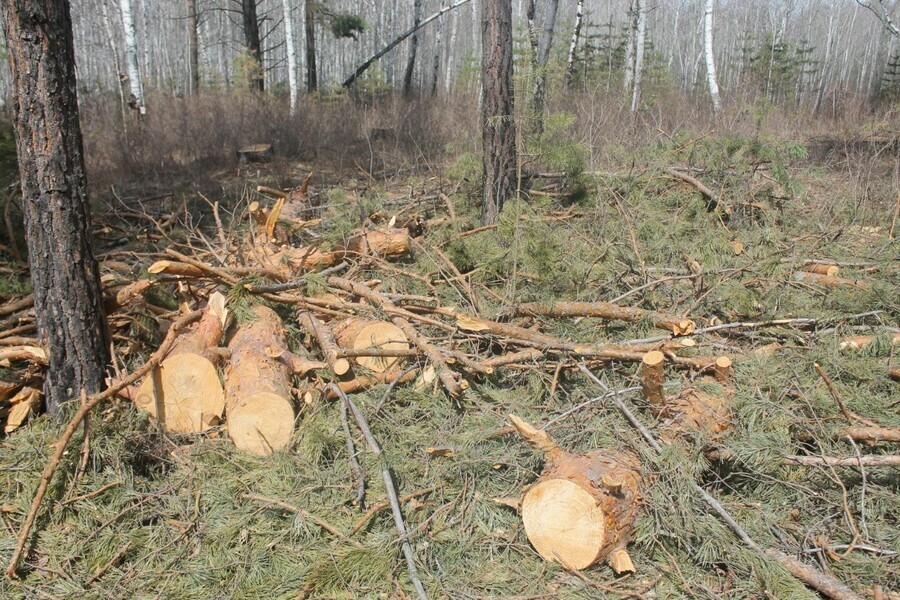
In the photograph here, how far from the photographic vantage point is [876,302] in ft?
12.7

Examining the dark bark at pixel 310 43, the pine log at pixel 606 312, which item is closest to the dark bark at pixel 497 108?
the pine log at pixel 606 312

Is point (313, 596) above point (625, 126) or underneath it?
underneath

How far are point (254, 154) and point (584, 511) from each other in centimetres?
812

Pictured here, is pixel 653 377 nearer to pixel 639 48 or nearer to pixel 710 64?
pixel 639 48

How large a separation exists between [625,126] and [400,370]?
608 centimetres

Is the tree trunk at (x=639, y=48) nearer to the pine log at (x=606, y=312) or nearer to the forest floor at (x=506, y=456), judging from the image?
the forest floor at (x=506, y=456)

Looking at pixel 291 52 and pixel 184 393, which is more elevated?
pixel 291 52

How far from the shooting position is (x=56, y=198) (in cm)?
306

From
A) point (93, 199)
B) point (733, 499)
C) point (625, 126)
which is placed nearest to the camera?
point (733, 499)

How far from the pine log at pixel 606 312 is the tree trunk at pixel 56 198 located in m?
2.34

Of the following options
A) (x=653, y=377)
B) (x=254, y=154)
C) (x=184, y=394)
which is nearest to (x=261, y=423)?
(x=184, y=394)

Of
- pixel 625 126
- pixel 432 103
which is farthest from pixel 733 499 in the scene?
pixel 432 103

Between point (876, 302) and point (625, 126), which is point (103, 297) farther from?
point (625, 126)

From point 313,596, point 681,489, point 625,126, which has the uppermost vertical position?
point 625,126
